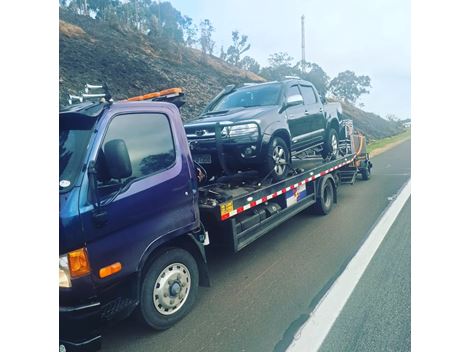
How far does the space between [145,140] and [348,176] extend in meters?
7.31

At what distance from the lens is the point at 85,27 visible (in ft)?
60.1

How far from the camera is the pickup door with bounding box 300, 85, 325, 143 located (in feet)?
21.9

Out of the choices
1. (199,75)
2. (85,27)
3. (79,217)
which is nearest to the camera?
(79,217)

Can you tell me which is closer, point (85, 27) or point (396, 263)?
point (396, 263)

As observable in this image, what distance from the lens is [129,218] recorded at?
293cm

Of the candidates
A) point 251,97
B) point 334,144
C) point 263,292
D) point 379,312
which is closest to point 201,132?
point 251,97

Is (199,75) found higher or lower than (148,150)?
higher

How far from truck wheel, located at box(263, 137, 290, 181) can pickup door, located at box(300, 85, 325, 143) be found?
1.38 m

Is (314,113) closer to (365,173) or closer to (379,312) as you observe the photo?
(379,312)

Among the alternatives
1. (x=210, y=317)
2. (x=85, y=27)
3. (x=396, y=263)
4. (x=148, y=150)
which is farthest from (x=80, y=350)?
(x=85, y=27)

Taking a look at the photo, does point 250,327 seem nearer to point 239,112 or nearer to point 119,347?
point 119,347

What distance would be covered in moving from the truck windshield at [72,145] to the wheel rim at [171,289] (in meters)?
1.23

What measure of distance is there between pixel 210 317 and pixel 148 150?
175cm

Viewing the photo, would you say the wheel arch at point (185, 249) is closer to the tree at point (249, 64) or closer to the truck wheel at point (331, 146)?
the truck wheel at point (331, 146)
